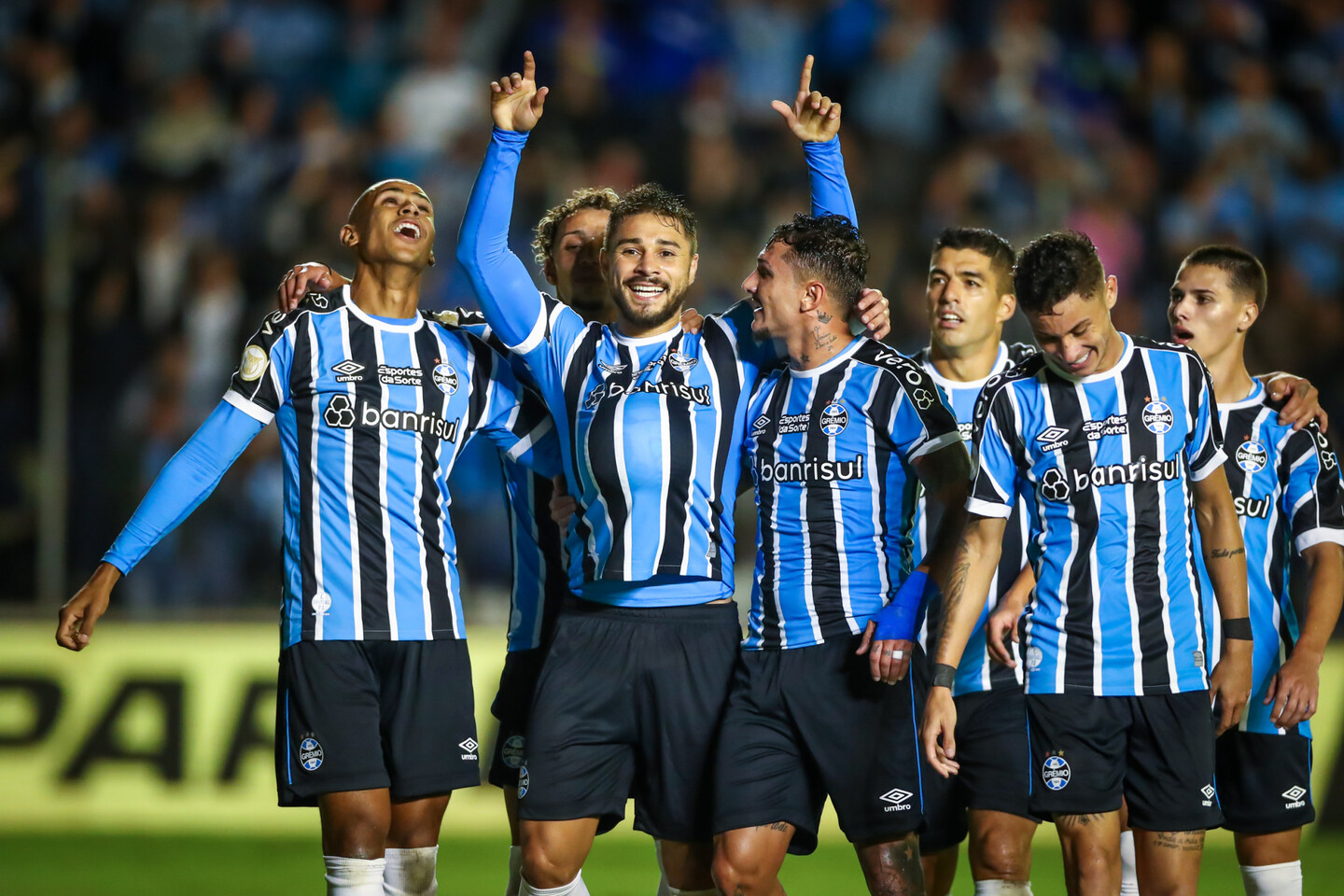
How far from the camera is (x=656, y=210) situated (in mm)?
4516

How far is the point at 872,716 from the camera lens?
434 centimetres

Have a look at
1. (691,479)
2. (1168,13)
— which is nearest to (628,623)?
(691,479)

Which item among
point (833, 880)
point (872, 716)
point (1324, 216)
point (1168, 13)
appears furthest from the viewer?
point (1168, 13)

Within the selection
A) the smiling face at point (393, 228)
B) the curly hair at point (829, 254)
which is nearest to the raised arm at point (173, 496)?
the smiling face at point (393, 228)

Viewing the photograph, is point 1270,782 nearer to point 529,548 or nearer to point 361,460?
point 529,548

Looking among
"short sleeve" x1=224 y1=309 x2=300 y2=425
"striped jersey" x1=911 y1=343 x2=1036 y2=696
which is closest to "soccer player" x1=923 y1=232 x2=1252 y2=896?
"striped jersey" x1=911 y1=343 x2=1036 y2=696

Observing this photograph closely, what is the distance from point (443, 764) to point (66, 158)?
20.6 ft

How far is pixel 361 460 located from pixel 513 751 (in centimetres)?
113

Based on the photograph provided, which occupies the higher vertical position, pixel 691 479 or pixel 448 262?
pixel 448 262

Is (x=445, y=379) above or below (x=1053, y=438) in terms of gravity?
above

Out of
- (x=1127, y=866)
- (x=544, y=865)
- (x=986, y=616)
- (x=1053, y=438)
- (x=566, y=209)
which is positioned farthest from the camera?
(x=566, y=209)

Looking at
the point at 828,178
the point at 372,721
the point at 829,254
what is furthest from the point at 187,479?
the point at 828,178

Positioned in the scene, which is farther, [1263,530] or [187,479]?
[1263,530]

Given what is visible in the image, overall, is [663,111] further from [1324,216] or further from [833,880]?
[833,880]
